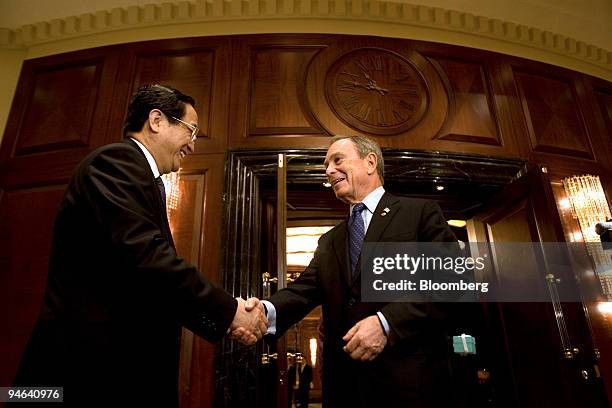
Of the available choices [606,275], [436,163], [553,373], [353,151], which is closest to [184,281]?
[353,151]

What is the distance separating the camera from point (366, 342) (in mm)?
1434

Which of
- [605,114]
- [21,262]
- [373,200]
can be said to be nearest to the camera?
[373,200]

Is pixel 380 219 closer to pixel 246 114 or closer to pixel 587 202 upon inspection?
pixel 246 114

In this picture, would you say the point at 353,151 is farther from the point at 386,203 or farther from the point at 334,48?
the point at 334,48

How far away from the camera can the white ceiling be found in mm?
3936

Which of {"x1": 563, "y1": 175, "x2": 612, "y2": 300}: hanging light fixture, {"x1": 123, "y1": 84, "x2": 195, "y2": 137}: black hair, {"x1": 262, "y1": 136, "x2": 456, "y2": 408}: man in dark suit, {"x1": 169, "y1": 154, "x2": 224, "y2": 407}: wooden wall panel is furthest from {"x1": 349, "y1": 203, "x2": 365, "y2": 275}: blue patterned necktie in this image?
{"x1": 563, "y1": 175, "x2": 612, "y2": 300}: hanging light fixture

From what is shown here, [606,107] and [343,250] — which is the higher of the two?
[606,107]

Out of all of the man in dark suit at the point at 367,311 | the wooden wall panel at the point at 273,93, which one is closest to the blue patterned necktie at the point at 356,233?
the man in dark suit at the point at 367,311

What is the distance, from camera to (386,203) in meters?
1.86

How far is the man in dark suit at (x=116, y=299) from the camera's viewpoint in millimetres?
1091

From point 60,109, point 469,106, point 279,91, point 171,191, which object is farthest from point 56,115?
point 469,106

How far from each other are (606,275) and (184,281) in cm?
335

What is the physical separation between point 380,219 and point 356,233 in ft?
0.44

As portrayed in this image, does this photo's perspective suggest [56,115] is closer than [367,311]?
No
